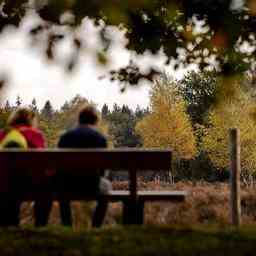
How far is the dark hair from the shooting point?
6969 mm

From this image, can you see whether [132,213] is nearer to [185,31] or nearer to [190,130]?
[185,31]

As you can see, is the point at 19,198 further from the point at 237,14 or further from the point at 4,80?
the point at 237,14

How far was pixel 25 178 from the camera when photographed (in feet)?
21.8

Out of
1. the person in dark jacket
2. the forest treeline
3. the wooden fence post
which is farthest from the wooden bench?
the forest treeline

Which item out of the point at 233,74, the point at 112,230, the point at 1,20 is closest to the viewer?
the point at 112,230

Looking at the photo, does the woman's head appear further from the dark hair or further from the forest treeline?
the forest treeline

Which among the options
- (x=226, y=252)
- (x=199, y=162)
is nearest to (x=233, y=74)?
(x=226, y=252)

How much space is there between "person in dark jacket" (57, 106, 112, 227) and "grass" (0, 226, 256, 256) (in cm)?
56

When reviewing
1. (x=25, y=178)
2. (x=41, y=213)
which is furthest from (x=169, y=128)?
(x=25, y=178)

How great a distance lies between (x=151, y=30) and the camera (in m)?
9.98

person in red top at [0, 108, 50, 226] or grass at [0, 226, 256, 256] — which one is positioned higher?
person in red top at [0, 108, 50, 226]

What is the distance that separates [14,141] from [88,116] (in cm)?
88

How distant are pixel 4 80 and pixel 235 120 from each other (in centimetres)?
4487

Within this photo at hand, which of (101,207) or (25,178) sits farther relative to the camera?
(101,207)
